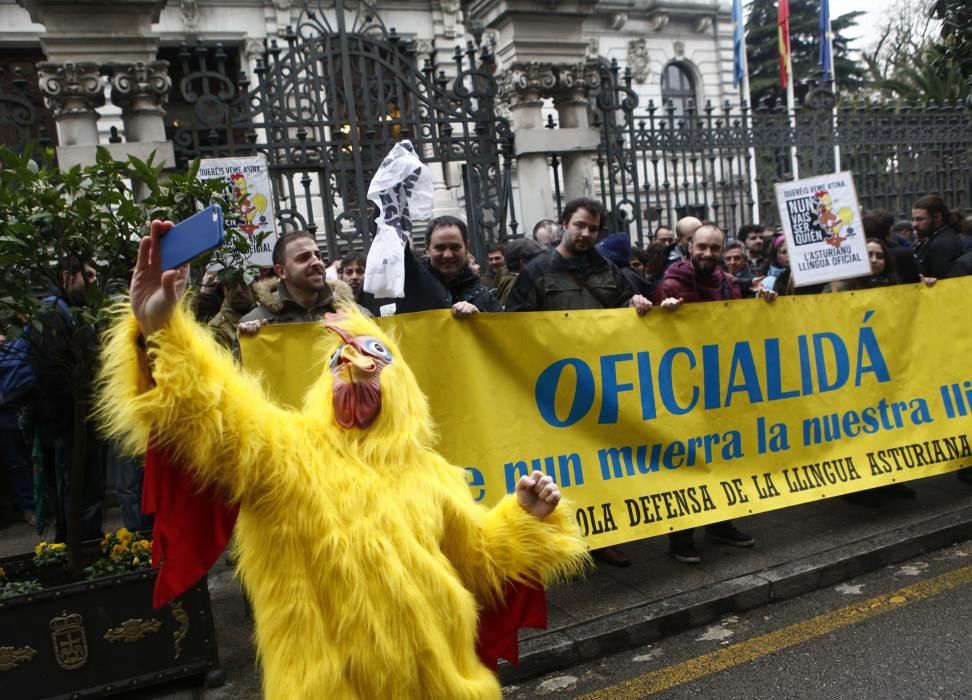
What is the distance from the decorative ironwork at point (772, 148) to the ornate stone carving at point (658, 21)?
1736cm

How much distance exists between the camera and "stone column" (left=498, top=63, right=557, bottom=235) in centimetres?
812

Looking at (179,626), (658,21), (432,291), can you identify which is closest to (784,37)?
(658,21)

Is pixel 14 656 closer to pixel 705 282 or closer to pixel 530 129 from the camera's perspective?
pixel 705 282

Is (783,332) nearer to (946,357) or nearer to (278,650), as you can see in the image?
(946,357)

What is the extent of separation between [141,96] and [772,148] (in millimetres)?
7154

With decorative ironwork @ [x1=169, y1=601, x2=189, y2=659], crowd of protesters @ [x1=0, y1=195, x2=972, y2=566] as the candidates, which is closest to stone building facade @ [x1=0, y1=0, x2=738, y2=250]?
crowd of protesters @ [x1=0, y1=195, x2=972, y2=566]

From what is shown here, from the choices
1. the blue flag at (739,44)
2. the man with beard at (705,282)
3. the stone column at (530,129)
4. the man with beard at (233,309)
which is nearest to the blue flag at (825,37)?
the blue flag at (739,44)

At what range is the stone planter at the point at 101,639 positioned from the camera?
130 inches

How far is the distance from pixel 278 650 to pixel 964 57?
39.5 feet

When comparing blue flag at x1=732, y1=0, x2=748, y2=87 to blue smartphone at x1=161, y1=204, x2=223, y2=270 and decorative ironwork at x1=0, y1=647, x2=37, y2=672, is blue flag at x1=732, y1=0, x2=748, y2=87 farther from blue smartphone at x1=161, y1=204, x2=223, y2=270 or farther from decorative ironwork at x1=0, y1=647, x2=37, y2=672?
blue smartphone at x1=161, y1=204, x2=223, y2=270

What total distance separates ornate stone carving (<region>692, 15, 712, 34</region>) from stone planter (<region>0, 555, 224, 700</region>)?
2917cm

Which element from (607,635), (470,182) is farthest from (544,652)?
(470,182)

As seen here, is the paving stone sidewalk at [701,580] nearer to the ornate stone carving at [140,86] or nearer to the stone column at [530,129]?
the ornate stone carving at [140,86]

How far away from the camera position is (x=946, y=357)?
213 inches
